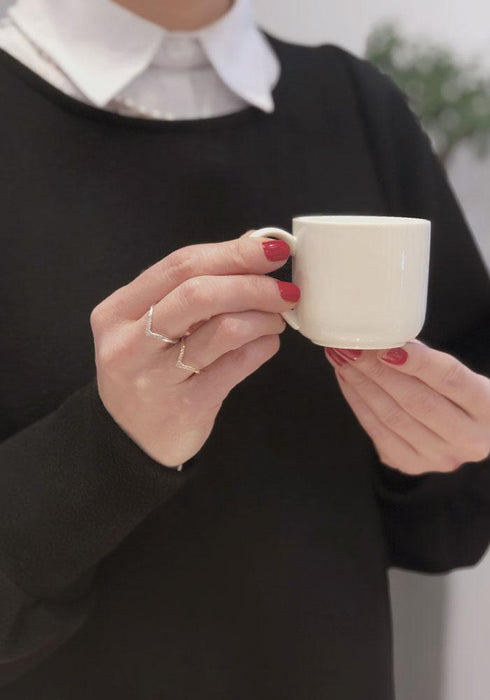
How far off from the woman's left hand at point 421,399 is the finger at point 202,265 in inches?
5.5

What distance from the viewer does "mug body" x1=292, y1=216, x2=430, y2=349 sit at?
49 cm

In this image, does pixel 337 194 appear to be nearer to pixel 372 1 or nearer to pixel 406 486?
pixel 406 486

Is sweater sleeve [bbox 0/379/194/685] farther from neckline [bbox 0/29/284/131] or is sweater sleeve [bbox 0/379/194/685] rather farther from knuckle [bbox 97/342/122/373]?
neckline [bbox 0/29/284/131]

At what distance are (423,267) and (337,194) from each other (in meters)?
0.29

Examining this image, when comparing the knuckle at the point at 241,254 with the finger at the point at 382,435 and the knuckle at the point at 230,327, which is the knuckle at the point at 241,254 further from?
the finger at the point at 382,435

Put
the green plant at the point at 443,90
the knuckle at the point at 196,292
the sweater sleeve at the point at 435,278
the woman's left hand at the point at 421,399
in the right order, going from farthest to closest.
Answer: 1. the green plant at the point at 443,90
2. the sweater sleeve at the point at 435,278
3. the woman's left hand at the point at 421,399
4. the knuckle at the point at 196,292

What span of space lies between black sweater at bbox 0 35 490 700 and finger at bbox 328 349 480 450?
17 cm

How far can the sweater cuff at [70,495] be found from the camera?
1.90ft

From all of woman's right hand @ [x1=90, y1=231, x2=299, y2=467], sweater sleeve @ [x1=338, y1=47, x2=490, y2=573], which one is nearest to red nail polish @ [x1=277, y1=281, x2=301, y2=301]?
woman's right hand @ [x1=90, y1=231, x2=299, y2=467]

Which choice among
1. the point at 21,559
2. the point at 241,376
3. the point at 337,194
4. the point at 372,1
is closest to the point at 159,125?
the point at 337,194

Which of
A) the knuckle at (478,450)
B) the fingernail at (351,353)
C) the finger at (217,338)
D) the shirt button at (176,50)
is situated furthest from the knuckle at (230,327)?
the shirt button at (176,50)

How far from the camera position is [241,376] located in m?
0.52

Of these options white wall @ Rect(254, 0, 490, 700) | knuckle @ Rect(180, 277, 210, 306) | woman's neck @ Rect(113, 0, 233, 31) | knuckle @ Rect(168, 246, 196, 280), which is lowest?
white wall @ Rect(254, 0, 490, 700)

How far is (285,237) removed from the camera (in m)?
0.51
